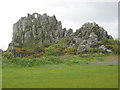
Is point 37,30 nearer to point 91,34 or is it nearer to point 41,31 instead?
point 41,31

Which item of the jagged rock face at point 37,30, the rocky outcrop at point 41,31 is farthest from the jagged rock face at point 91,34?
the jagged rock face at point 37,30

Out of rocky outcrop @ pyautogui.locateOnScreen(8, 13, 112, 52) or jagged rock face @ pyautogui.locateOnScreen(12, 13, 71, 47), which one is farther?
jagged rock face @ pyautogui.locateOnScreen(12, 13, 71, 47)

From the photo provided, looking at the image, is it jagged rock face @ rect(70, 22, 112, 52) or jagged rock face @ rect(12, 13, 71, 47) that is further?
jagged rock face @ rect(12, 13, 71, 47)

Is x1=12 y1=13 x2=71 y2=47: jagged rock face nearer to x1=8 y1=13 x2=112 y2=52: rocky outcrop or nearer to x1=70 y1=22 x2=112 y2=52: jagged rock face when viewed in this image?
x1=8 y1=13 x2=112 y2=52: rocky outcrop

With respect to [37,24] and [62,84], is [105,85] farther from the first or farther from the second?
[37,24]

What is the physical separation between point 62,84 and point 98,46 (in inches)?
2122

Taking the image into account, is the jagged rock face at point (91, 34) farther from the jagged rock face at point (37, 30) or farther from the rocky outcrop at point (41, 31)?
the jagged rock face at point (37, 30)

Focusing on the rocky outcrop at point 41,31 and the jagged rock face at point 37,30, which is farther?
the jagged rock face at point 37,30

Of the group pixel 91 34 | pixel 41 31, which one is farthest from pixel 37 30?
pixel 91 34

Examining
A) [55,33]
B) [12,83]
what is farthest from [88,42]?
[12,83]

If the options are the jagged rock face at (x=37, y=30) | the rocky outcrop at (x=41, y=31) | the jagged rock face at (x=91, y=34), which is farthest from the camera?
the jagged rock face at (x=37, y=30)

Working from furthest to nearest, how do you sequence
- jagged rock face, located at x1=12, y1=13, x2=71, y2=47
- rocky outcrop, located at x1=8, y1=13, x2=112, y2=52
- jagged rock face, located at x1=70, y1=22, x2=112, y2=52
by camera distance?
jagged rock face, located at x1=12, y1=13, x2=71, y2=47 → rocky outcrop, located at x1=8, y1=13, x2=112, y2=52 → jagged rock face, located at x1=70, y1=22, x2=112, y2=52

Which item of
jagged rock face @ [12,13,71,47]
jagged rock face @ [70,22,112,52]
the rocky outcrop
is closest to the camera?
jagged rock face @ [70,22,112,52]

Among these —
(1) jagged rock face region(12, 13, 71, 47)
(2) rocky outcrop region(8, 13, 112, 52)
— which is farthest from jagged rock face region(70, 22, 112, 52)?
(1) jagged rock face region(12, 13, 71, 47)
